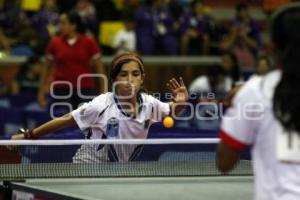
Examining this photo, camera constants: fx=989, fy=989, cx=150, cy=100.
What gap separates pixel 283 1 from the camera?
51.4 ft

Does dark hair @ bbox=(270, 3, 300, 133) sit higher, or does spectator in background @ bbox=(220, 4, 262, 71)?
spectator in background @ bbox=(220, 4, 262, 71)

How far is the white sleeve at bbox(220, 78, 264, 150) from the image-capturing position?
12.5ft

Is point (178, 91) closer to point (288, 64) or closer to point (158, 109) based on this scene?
point (158, 109)

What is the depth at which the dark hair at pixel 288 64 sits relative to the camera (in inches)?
145

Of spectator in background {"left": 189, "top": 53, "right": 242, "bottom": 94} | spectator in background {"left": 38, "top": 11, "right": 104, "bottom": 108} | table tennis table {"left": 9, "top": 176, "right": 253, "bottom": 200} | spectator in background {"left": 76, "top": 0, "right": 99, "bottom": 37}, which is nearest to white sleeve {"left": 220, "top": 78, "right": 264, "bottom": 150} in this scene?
table tennis table {"left": 9, "top": 176, "right": 253, "bottom": 200}

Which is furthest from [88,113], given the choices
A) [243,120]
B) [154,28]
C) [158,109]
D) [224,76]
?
[154,28]

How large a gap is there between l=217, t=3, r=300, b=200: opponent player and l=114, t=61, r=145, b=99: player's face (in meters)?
2.50

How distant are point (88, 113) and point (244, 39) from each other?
11.3 metres

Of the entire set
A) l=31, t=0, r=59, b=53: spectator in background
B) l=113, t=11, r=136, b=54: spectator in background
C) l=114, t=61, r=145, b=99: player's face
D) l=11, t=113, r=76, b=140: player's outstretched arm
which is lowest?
l=11, t=113, r=76, b=140: player's outstretched arm

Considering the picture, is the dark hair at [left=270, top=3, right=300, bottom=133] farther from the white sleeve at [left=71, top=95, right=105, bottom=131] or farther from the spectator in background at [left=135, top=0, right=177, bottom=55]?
the spectator in background at [left=135, top=0, right=177, bottom=55]

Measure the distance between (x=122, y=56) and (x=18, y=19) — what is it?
36.7ft

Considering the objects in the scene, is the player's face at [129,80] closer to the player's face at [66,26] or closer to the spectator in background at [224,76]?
the player's face at [66,26]

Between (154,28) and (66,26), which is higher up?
(154,28)

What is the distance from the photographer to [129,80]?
6391mm
